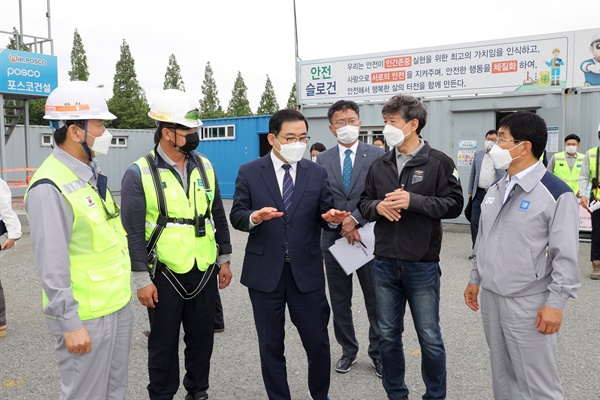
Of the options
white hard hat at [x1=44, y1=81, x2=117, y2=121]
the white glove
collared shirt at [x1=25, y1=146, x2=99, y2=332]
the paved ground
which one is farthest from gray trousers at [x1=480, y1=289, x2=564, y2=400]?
the white glove

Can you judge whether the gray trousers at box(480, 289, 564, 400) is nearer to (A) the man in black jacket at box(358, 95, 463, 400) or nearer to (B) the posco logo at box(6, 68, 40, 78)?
(A) the man in black jacket at box(358, 95, 463, 400)

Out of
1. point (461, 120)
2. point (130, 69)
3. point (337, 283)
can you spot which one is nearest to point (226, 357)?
point (337, 283)


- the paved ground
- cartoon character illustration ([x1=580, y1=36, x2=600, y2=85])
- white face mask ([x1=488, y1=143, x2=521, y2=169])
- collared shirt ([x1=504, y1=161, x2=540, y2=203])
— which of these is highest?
cartoon character illustration ([x1=580, y1=36, x2=600, y2=85])

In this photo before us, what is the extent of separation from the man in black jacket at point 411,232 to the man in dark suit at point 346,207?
2.13ft

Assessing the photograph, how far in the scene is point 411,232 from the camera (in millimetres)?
3299

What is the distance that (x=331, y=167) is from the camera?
13.8 ft

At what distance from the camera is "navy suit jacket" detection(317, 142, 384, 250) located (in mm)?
4137

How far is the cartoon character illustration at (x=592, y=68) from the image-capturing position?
394 inches

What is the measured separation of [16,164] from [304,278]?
19.2 meters

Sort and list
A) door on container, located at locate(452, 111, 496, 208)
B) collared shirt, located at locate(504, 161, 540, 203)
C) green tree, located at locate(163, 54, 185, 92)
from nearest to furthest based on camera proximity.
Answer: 1. collared shirt, located at locate(504, 161, 540, 203)
2. door on container, located at locate(452, 111, 496, 208)
3. green tree, located at locate(163, 54, 185, 92)

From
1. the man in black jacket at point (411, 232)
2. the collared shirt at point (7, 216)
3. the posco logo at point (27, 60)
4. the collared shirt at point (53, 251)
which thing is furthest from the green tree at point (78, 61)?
the collared shirt at point (53, 251)

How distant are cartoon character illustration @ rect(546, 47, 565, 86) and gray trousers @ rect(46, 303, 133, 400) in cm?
1052

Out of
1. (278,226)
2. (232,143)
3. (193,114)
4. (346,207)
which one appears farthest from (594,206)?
(232,143)

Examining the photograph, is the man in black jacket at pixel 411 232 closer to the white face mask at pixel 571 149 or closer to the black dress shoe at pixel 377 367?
the black dress shoe at pixel 377 367
